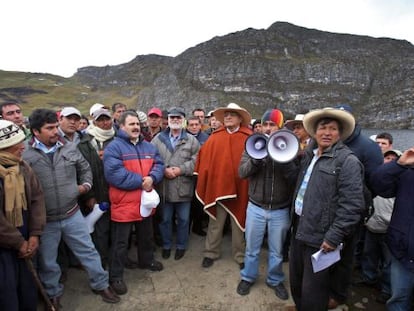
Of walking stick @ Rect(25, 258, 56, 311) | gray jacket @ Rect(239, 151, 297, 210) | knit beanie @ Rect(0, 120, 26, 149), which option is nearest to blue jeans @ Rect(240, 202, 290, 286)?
gray jacket @ Rect(239, 151, 297, 210)

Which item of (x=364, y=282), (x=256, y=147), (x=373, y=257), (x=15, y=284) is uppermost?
(x=256, y=147)

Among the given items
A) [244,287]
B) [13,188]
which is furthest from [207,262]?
[13,188]

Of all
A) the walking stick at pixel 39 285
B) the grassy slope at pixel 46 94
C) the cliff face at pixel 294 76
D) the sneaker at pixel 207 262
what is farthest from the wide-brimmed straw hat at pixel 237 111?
the grassy slope at pixel 46 94

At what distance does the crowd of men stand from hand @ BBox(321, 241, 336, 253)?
17mm

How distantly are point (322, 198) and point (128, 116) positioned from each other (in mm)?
2773

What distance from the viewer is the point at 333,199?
2.78 m

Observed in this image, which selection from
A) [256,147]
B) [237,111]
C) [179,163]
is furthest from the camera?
[179,163]

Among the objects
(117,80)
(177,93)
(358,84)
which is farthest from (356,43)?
(117,80)

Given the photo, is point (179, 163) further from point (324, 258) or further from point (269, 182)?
point (324, 258)

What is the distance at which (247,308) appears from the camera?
144 inches

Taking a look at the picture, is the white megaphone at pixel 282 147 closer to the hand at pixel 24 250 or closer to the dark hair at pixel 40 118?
the dark hair at pixel 40 118

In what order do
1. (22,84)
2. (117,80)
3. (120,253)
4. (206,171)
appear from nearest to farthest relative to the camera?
1. (120,253)
2. (206,171)
3. (22,84)
4. (117,80)

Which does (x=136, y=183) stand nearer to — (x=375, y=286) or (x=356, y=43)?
(x=375, y=286)

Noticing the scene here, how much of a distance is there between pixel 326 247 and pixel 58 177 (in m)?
3.15
